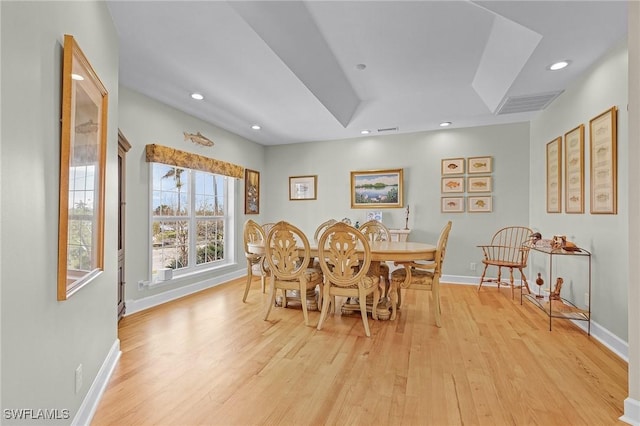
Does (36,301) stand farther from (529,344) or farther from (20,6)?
(529,344)

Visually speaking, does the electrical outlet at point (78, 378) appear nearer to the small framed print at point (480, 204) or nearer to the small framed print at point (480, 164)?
the small framed print at point (480, 204)

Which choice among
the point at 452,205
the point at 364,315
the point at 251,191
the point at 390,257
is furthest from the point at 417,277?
the point at 251,191

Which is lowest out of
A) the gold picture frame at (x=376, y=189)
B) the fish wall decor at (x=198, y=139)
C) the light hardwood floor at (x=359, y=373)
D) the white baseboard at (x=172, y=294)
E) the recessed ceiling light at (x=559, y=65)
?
the light hardwood floor at (x=359, y=373)

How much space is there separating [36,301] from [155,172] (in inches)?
120

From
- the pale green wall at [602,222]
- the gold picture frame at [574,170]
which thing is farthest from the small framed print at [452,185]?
Result: the gold picture frame at [574,170]

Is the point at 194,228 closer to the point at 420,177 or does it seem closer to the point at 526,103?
the point at 420,177

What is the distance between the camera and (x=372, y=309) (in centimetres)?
332

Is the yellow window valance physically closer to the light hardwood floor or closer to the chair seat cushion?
the light hardwood floor

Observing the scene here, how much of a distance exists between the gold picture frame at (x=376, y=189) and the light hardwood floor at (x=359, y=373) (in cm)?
250

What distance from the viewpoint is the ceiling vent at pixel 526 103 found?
11.5ft

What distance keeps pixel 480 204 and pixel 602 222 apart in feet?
7.29

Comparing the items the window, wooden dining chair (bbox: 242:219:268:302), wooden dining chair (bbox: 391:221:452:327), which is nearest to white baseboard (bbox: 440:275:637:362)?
wooden dining chair (bbox: 391:221:452:327)

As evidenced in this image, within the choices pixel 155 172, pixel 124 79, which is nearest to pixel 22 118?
pixel 124 79

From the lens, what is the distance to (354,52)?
297cm
